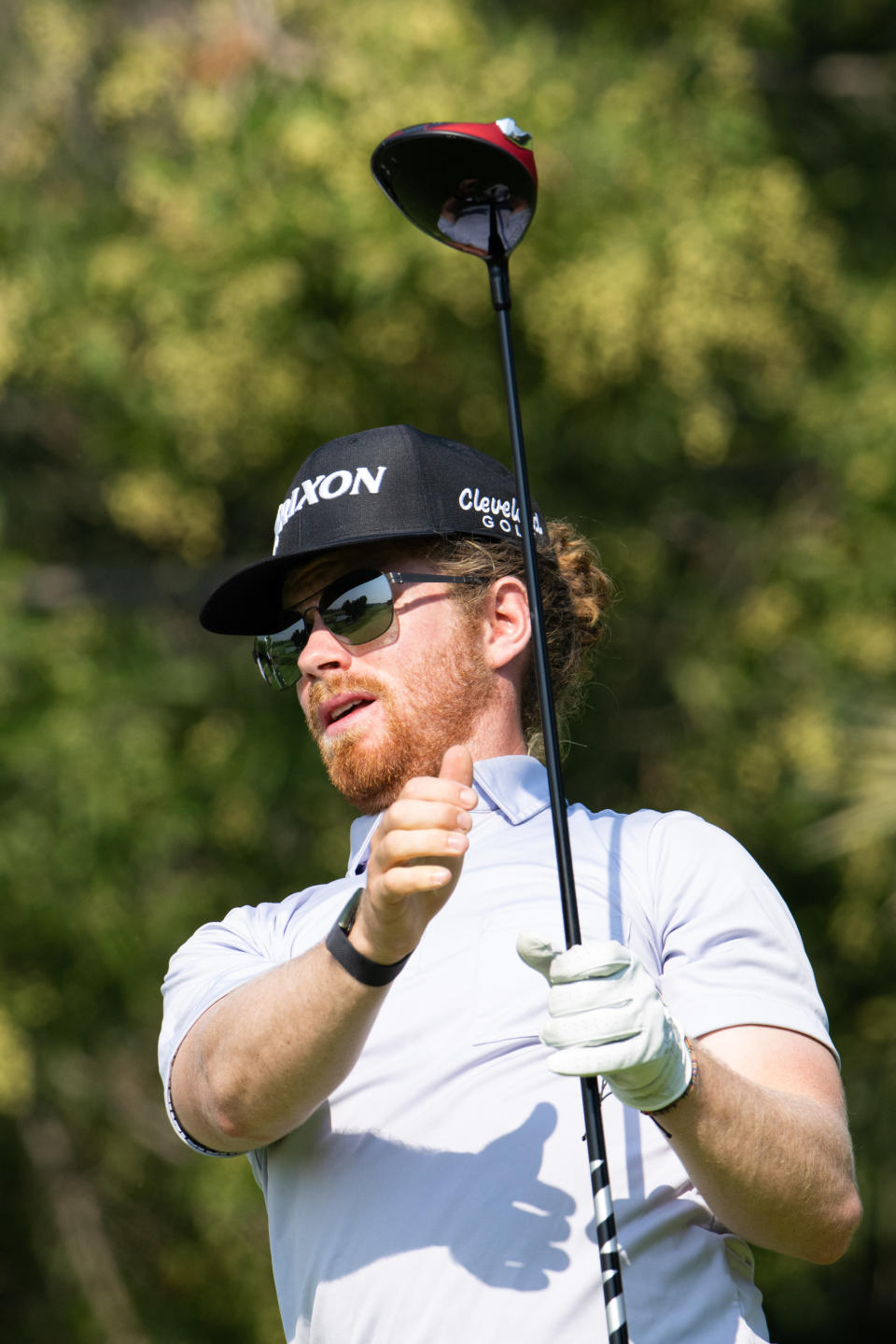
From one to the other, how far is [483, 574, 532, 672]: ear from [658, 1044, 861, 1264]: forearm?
795 mm

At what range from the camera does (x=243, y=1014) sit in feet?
5.53

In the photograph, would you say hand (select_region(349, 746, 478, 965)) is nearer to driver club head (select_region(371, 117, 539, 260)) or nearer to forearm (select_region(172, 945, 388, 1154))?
forearm (select_region(172, 945, 388, 1154))

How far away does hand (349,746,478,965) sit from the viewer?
1.49m

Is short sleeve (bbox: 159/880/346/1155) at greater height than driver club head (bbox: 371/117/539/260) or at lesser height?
lesser

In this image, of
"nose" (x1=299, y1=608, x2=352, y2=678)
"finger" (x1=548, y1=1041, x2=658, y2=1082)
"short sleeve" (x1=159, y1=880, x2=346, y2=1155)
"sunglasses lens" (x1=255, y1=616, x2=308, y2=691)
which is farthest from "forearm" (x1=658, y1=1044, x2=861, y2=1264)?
"sunglasses lens" (x1=255, y1=616, x2=308, y2=691)

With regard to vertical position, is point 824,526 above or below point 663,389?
below

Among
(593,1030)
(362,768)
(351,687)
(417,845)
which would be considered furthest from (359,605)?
(593,1030)

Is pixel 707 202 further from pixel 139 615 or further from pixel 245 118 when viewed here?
pixel 139 615

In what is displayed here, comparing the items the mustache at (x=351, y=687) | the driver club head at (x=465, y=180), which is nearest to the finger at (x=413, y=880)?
the mustache at (x=351, y=687)

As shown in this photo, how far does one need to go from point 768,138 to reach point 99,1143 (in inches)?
204

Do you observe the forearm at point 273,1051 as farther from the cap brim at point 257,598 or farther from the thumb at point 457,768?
the cap brim at point 257,598

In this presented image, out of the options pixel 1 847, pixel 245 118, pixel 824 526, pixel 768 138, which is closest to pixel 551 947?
pixel 1 847

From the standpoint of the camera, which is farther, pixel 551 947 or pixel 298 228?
pixel 298 228

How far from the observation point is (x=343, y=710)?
7.05 feet
